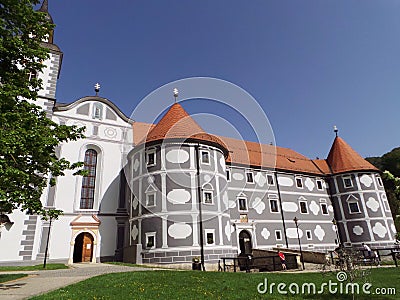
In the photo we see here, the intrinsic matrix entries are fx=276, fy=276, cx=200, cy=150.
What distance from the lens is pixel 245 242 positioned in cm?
2495

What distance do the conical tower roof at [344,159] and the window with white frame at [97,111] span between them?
2666 centimetres

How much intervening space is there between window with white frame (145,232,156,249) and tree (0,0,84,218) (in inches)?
414

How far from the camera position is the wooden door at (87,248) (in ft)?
70.1

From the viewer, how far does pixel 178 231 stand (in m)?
18.6

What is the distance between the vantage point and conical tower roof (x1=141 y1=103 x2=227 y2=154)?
21.2 metres

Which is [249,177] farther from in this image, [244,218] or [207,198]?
[207,198]

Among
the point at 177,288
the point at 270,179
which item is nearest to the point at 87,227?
the point at 177,288

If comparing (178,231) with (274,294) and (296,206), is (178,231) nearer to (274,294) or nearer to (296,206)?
(274,294)

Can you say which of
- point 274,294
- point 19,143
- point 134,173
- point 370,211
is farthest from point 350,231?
point 19,143

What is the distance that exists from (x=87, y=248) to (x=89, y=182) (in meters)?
5.32

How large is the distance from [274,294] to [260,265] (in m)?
12.4

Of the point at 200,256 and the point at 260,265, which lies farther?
the point at 260,265

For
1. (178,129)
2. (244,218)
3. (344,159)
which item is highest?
(344,159)

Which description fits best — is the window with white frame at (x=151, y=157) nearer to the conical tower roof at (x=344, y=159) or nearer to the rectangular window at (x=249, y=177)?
the rectangular window at (x=249, y=177)
